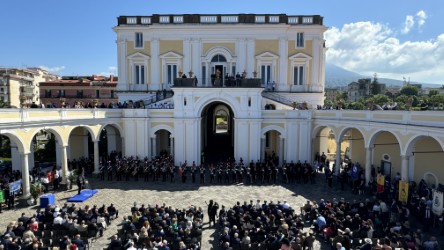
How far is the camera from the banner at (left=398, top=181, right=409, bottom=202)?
16.4 meters

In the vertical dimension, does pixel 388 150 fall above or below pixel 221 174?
above

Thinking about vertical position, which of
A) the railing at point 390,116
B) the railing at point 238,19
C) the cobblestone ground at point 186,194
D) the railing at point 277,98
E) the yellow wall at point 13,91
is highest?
the railing at point 238,19

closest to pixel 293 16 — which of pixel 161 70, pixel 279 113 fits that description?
pixel 279 113

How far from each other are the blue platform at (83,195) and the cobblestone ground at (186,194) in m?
0.26

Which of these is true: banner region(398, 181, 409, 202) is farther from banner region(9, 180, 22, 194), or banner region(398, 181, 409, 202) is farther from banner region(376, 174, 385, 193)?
banner region(9, 180, 22, 194)

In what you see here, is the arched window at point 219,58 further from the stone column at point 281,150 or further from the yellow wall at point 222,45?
the stone column at point 281,150

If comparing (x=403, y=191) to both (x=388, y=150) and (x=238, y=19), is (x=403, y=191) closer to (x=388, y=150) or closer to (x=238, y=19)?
(x=388, y=150)

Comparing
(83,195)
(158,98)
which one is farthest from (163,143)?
(83,195)

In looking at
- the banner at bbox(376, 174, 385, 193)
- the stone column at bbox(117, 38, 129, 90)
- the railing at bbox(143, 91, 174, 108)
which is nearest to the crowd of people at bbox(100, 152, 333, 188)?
the banner at bbox(376, 174, 385, 193)

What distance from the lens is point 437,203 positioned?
47.0ft

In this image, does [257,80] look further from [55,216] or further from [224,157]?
[55,216]

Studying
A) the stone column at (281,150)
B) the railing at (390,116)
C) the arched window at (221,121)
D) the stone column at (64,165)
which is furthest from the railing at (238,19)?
the stone column at (64,165)

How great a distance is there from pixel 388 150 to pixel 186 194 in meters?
14.2

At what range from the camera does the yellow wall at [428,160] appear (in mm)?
18234
